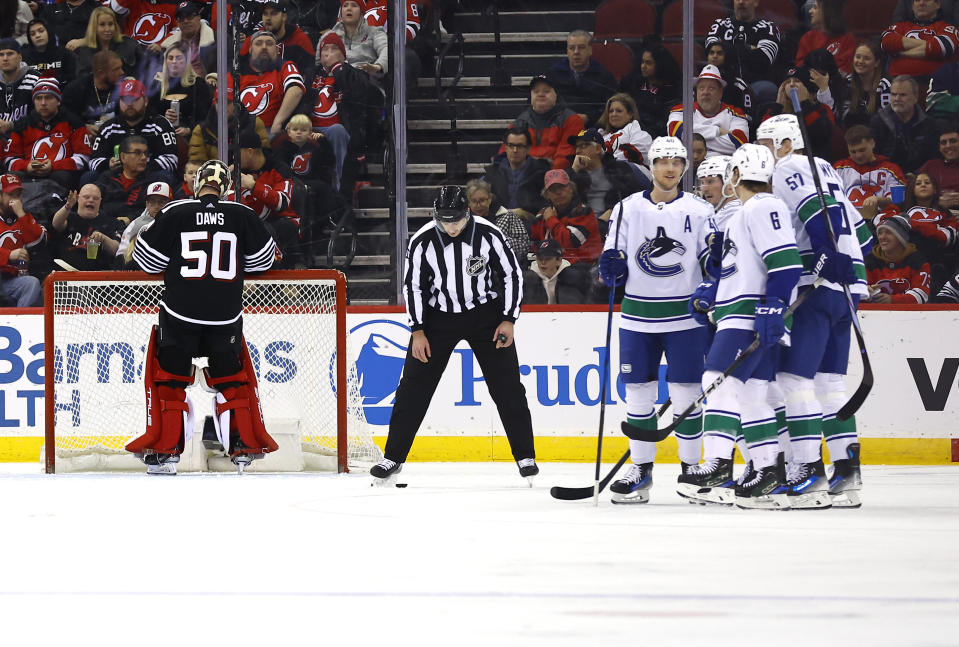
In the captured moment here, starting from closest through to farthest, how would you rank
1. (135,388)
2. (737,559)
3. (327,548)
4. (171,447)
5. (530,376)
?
1. (737,559)
2. (327,548)
3. (171,447)
4. (135,388)
5. (530,376)

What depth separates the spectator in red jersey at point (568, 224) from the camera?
309 inches

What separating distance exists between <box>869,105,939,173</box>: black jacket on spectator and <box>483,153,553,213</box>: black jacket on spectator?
6.10ft

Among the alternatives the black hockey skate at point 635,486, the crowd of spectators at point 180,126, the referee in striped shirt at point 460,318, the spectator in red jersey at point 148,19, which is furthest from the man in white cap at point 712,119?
the spectator in red jersey at point 148,19

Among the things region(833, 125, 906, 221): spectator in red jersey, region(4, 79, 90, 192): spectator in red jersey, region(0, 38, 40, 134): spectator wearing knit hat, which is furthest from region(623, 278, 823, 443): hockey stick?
region(0, 38, 40, 134): spectator wearing knit hat

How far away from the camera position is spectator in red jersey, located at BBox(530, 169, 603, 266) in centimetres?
784

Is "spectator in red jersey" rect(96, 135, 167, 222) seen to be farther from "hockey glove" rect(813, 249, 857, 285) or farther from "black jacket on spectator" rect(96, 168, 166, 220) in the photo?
"hockey glove" rect(813, 249, 857, 285)

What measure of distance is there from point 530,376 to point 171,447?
2043 mm

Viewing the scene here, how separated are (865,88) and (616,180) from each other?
1535mm

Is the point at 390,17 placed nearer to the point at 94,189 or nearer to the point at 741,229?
the point at 94,189

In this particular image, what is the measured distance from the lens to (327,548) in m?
4.20

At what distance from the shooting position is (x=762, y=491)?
5.26 meters

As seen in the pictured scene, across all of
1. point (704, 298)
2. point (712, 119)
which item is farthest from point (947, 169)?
point (704, 298)

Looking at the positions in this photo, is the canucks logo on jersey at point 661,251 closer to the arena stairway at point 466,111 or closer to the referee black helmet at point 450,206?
the referee black helmet at point 450,206

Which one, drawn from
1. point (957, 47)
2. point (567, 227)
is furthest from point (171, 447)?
point (957, 47)
